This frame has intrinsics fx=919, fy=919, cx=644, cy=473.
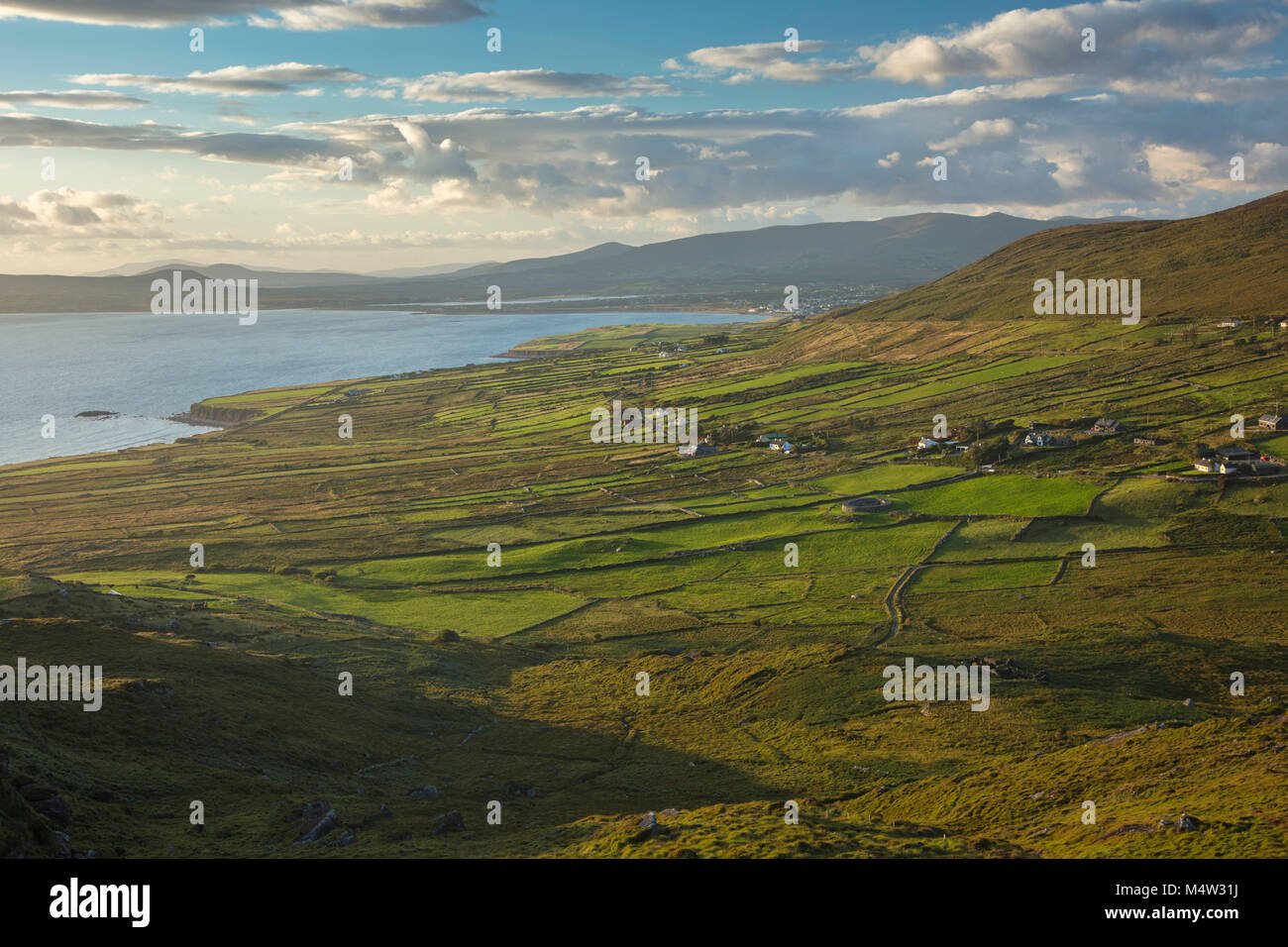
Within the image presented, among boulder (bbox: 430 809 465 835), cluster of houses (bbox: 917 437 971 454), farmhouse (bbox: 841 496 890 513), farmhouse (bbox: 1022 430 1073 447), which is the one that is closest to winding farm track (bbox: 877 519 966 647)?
farmhouse (bbox: 841 496 890 513)

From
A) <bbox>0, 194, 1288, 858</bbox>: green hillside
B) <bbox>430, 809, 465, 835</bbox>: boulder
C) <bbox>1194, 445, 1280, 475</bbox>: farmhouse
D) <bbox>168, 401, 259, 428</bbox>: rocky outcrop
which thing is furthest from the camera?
<bbox>168, 401, 259, 428</bbox>: rocky outcrop

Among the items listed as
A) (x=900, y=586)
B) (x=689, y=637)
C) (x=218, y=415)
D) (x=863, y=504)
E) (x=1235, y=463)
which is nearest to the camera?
(x=689, y=637)

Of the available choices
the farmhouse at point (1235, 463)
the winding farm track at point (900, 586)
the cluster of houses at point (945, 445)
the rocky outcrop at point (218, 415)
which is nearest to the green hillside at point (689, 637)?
A: the winding farm track at point (900, 586)

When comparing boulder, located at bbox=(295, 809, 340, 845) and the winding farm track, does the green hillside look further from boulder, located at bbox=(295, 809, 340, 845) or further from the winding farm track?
the winding farm track

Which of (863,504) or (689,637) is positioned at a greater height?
(863,504)

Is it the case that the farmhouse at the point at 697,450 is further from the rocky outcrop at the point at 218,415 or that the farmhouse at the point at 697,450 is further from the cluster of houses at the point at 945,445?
the rocky outcrop at the point at 218,415

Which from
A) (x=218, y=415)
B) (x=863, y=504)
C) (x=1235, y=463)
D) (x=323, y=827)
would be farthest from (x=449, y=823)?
(x=218, y=415)

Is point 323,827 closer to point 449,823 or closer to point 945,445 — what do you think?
point 449,823

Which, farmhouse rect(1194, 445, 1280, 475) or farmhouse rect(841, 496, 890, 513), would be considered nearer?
farmhouse rect(1194, 445, 1280, 475)

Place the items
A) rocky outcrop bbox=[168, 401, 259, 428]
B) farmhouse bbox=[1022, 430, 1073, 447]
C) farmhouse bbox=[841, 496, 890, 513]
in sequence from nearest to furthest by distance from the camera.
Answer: farmhouse bbox=[841, 496, 890, 513] → farmhouse bbox=[1022, 430, 1073, 447] → rocky outcrop bbox=[168, 401, 259, 428]

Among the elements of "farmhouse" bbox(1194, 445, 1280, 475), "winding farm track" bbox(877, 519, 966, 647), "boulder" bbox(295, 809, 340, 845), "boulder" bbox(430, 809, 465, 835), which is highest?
"farmhouse" bbox(1194, 445, 1280, 475)
